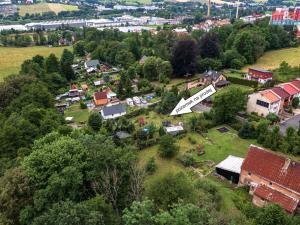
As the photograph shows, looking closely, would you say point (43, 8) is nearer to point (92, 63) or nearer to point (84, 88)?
point (92, 63)

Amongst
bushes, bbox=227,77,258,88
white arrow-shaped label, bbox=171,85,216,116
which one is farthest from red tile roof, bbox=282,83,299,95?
white arrow-shaped label, bbox=171,85,216,116

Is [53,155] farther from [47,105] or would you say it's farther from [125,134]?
[47,105]

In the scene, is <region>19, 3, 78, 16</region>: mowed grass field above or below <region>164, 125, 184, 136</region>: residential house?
above

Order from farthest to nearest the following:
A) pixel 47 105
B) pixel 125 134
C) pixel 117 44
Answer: pixel 117 44 → pixel 47 105 → pixel 125 134

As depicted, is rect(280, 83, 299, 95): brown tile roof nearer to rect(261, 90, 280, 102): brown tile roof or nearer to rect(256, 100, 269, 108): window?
rect(261, 90, 280, 102): brown tile roof

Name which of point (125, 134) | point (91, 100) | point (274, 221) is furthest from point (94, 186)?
point (91, 100)
